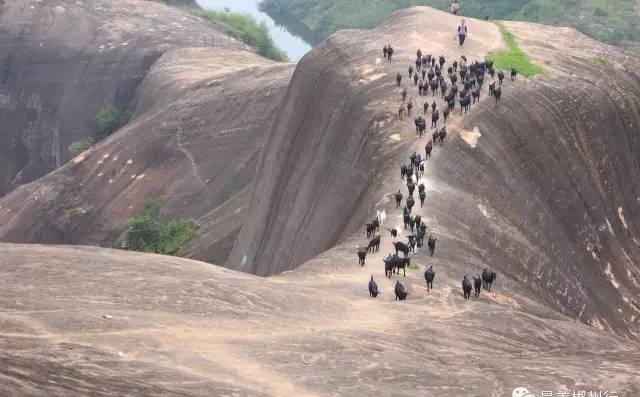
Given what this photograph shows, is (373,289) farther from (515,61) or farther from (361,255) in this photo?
(515,61)

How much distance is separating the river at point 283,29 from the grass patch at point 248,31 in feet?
55.6

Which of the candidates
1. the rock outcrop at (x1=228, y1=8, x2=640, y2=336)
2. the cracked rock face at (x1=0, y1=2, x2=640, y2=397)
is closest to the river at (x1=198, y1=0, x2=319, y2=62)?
the cracked rock face at (x1=0, y1=2, x2=640, y2=397)

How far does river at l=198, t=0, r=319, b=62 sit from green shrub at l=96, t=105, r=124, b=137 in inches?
1683

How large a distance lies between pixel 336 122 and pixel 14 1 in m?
70.5

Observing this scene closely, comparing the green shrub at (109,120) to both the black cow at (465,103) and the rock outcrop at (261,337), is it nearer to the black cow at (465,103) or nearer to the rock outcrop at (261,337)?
the black cow at (465,103)

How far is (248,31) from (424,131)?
2905 inches

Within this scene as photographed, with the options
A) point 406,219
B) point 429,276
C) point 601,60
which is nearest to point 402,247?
point 429,276

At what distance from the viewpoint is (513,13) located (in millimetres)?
125250

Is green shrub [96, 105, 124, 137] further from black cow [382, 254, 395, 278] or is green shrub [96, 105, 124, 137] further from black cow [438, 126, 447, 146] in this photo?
black cow [382, 254, 395, 278]

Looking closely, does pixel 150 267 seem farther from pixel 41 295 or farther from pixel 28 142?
pixel 28 142

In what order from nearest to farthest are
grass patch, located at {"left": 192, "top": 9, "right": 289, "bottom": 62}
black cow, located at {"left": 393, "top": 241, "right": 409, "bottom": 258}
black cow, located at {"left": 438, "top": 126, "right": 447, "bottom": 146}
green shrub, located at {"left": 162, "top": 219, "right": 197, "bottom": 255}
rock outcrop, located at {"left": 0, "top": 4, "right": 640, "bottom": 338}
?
black cow, located at {"left": 393, "top": 241, "right": 409, "bottom": 258}
rock outcrop, located at {"left": 0, "top": 4, "right": 640, "bottom": 338}
black cow, located at {"left": 438, "top": 126, "right": 447, "bottom": 146}
green shrub, located at {"left": 162, "top": 219, "right": 197, "bottom": 255}
grass patch, located at {"left": 192, "top": 9, "right": 289, "bottom": 62}

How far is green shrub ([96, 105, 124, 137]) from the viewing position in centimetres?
8656

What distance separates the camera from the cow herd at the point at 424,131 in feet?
78.1

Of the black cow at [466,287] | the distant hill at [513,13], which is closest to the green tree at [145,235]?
the black cow at [466,287]
